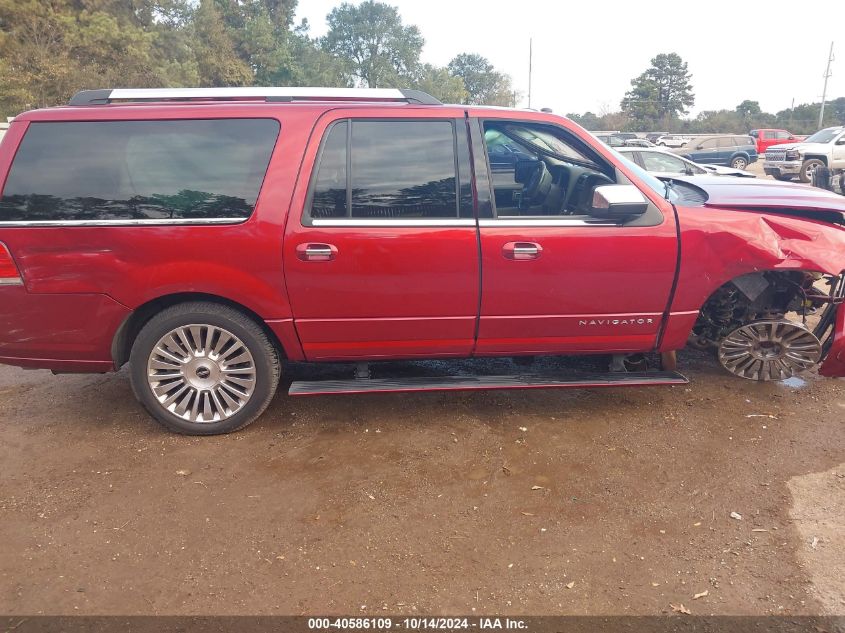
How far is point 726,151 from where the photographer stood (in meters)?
26.8

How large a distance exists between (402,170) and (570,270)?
1.14 metres

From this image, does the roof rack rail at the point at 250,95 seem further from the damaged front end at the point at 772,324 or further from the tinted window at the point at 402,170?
the damaged front end at the point at 772,324

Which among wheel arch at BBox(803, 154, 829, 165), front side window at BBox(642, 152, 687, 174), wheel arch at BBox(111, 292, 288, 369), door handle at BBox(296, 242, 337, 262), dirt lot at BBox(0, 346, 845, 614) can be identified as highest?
wheel arch at BBox(803, 154, 829, 165)

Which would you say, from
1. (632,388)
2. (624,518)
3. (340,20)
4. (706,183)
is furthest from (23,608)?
(340,20)

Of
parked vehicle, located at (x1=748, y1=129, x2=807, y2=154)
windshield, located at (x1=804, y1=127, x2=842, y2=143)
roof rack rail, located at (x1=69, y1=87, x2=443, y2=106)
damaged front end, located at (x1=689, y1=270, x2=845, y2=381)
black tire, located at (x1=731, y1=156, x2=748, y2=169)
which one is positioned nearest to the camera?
roof rack rail, located at (x1=69, y1=87, x2=443, y2=106)

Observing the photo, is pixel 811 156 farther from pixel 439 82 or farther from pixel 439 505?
pixel 439 82

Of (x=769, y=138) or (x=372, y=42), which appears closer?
(x=769, y=138)

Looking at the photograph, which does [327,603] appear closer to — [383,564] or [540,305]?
[383,564]

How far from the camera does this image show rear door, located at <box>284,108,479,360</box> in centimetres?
326

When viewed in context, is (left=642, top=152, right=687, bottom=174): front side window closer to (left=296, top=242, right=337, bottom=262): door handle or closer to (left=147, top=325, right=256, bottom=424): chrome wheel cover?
(left=296, top=242, right=337, bottom=262): door handle

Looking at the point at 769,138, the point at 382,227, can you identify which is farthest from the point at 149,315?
the point at 769,138

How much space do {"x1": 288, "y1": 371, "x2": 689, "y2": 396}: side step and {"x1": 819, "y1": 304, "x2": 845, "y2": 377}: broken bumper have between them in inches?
37.6

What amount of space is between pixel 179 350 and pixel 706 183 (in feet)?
12.8

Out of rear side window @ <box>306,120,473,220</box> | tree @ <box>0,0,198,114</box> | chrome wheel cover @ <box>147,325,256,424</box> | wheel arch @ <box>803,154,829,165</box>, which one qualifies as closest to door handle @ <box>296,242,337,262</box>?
rear side window @ <box>306,120,473,220</box>
